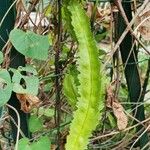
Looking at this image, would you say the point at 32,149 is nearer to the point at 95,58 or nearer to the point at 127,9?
the point at 95,58

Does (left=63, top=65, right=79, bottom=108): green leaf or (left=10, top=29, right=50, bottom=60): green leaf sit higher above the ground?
(left=10, top=29, right=50, bottom=60): green leaf

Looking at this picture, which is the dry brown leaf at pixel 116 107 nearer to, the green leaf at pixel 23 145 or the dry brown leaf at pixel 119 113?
the dry brown leaf at pixel 119 113

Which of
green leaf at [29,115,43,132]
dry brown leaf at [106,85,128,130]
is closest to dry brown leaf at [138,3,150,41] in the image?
dry brown leaf at [106,85,128,130]

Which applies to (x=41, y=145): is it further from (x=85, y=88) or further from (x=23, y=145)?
(x=85, y=88)

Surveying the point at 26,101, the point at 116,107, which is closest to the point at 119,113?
the point at 116,107

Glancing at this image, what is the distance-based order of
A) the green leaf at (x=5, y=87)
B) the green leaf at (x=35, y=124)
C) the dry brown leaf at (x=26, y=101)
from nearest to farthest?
the green leaf at (x=5, y=87)
the dry brown leaf at (x=26, y=101)
the green leaf at (x=35, y=124)

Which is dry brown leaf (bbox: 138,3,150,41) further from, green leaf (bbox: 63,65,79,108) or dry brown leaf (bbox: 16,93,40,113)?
dry brown leaf (bbox: 16,93,40,113)

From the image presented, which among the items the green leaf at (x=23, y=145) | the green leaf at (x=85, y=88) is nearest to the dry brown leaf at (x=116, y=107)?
the green leaf at (x=85, y=88)
